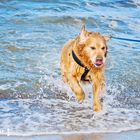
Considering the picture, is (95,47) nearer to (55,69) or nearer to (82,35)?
(82,35)

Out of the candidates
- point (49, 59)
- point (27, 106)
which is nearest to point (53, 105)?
point (27, 106)

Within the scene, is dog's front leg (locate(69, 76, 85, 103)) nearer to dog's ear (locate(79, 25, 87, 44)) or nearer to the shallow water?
the shallow water

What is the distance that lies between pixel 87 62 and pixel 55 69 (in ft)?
7.96

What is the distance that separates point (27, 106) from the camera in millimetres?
7516

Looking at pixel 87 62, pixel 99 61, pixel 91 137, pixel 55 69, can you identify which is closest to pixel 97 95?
pixel 87 62

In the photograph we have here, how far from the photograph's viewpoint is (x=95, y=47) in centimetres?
709

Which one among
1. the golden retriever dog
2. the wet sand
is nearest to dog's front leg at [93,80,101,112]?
the golden retriever dog

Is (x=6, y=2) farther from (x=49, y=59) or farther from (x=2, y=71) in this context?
(x=2, y=71)

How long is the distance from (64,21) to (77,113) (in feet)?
19.4

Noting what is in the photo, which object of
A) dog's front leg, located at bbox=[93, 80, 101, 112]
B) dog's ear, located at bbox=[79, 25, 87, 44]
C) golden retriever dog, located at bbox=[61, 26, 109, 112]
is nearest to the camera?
golden retriever dog, located at bbox=[61, 26, 109, 112]

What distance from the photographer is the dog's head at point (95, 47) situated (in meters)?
7.00

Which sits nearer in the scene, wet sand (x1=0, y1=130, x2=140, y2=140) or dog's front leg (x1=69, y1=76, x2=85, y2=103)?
wet sand (x1=0, y1=130, x2=140, y2=140)

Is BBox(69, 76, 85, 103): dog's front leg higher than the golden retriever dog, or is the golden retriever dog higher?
the golden retriever dog

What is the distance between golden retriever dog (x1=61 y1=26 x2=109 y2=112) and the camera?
707cm
